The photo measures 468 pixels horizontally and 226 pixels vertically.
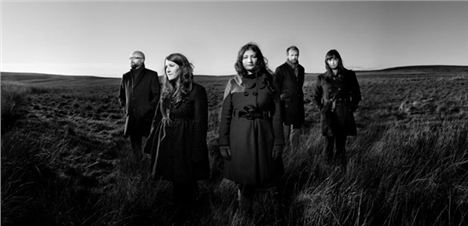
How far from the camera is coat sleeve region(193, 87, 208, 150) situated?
2422 mm

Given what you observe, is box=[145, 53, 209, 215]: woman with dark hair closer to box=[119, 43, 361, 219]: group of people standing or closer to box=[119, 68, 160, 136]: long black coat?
box=[119, 43, 361, 219]: group of people standing

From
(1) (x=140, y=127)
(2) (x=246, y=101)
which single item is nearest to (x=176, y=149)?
(2) (x=246, y=101)

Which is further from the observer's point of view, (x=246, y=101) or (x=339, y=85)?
(x=339, y=85)

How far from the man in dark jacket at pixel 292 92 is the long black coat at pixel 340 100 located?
1.08 feet

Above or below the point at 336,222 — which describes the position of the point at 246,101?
above

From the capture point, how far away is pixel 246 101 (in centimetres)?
238

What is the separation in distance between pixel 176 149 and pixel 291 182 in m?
1.11

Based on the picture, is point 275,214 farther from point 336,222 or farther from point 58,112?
point 58,112

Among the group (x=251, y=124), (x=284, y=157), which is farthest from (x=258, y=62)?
(x=284, y=157)

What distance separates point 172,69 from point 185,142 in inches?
22.4

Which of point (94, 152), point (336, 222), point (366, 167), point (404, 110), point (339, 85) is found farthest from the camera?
point (404, 110)

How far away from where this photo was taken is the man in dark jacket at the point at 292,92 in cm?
345

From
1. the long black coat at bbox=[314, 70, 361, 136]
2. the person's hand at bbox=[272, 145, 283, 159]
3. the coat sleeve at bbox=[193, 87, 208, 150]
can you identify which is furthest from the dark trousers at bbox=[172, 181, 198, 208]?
the long black coat at bbox=[314, 70, 361, 136]

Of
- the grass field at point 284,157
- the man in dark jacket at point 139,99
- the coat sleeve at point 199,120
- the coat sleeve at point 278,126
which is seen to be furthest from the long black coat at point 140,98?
the coat sleeve at point 278,126
